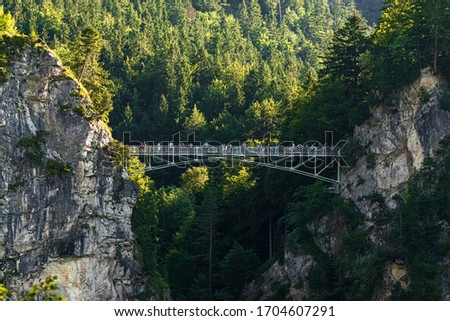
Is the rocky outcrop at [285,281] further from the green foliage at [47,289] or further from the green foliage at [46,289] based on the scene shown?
the green foliage at [47,289]

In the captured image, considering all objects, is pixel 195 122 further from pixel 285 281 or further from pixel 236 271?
pixel 285 281

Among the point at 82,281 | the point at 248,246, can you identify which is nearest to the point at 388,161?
the point at 248,246

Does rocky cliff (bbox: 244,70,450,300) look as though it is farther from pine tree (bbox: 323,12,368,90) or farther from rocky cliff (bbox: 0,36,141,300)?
rocky cliff (bbox: 0,36,141,300)

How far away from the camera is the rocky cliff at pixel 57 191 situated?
222 ft

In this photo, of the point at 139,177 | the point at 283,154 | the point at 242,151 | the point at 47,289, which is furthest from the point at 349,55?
the point at 47,289

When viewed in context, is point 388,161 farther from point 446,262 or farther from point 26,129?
point 26,129

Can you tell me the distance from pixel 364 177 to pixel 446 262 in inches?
349

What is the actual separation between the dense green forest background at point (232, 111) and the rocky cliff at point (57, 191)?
7.78ft

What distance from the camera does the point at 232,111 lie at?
10950 cm

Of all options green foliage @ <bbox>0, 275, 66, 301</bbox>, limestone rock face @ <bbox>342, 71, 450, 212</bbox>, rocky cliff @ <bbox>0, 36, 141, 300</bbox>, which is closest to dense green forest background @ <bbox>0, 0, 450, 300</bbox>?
limestone rock face @ <bbox>342, 71, 450, 212</bbox>

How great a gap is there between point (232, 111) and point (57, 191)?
4260 centimetres

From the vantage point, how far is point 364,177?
6738 cm

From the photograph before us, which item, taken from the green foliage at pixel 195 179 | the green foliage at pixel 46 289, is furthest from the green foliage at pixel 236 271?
the green foliage at pixel 46 289

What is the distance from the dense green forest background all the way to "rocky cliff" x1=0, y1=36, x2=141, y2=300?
7.78ft
